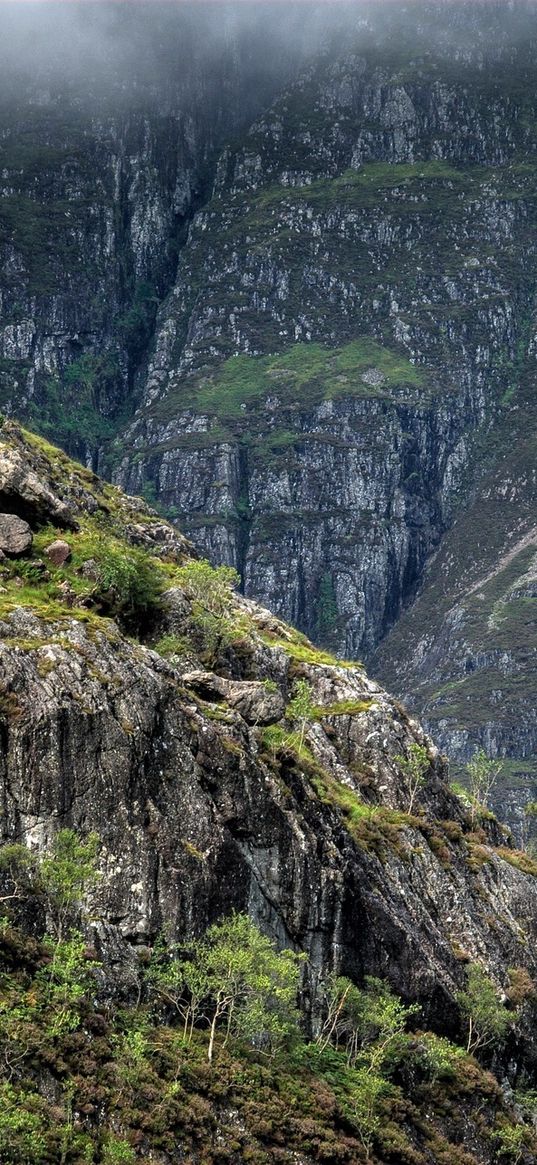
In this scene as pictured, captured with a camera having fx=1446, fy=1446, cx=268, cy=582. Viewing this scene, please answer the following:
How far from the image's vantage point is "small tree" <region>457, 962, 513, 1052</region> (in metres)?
108

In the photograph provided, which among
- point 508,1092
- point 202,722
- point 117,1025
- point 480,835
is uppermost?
point 202,722

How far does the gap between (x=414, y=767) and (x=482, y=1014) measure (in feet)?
83.1

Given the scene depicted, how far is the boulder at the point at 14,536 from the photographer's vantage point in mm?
112938

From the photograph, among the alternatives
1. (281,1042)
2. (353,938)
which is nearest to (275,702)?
(353,938)

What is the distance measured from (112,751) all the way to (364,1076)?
85.9 ft

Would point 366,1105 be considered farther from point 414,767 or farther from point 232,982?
point 414,767

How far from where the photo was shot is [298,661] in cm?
13775

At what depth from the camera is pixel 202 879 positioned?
9288 cm

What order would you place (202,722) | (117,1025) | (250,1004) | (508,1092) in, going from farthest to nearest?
(508,1092)
(202,722)
(250,1004)
(117,1025)

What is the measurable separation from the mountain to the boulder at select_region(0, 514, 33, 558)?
19 centimetres

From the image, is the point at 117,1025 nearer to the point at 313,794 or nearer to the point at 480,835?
the point at 313,794

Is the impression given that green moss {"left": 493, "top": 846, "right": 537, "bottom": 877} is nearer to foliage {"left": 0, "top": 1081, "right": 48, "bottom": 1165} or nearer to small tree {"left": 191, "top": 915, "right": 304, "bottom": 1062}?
small tree {"left": 191, "top": 915, "right": 304, "bottom": 1062}

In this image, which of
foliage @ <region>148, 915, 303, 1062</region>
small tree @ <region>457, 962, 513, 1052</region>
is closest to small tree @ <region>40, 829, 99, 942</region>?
foliage @ <region>148, 915, 303, 1062</region>

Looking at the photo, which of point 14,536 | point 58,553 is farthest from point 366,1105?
point 14,536
